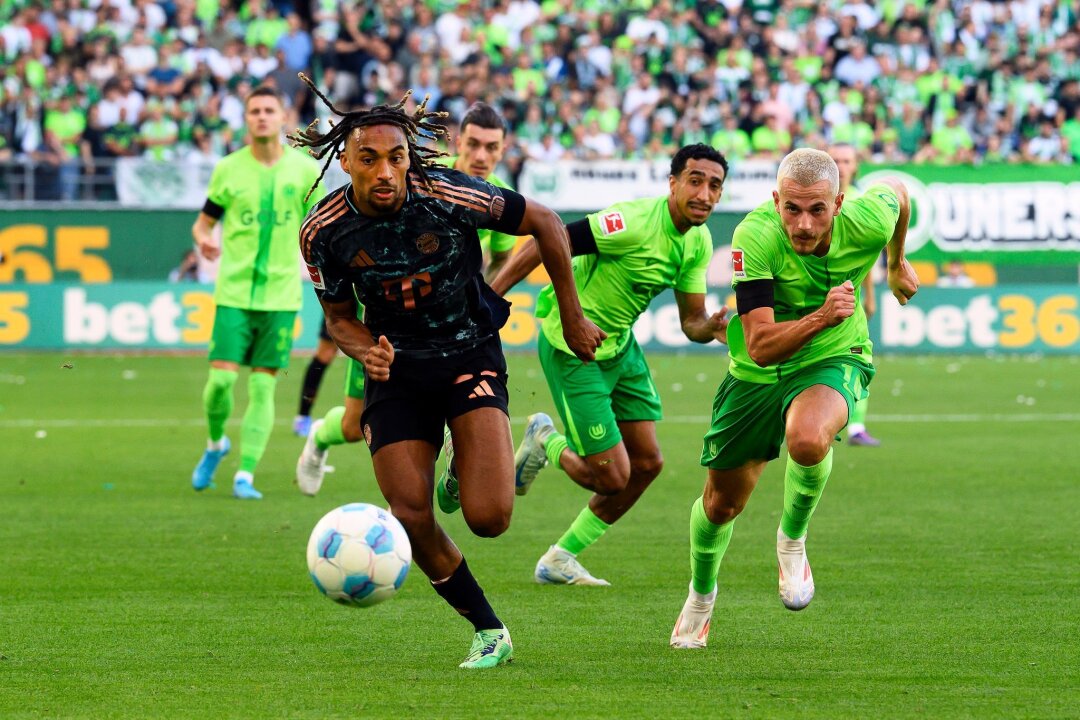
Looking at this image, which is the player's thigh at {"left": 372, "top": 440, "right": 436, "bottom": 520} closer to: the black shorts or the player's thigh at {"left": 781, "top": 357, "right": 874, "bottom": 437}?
the black shorts

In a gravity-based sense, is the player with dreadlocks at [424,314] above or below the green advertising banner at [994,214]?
above

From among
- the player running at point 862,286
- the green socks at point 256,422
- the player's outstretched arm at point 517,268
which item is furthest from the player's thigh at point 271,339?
the player running at point 862,286

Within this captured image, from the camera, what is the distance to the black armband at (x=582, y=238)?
8531mm

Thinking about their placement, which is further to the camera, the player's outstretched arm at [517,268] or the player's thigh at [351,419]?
the player's thigh at [351,419]

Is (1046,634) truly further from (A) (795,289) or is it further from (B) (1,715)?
(B) (1,715)

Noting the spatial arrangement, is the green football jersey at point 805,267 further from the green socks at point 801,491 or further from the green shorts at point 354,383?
the green shorts at point 354,383

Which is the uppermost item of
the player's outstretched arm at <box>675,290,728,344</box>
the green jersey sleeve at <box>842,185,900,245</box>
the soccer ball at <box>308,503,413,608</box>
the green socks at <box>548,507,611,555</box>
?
the green jersey sleeve at <box>842,185,900,245</box>

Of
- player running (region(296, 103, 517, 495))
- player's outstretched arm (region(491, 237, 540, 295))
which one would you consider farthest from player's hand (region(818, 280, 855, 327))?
player running (region(296, 103, 517, 495))

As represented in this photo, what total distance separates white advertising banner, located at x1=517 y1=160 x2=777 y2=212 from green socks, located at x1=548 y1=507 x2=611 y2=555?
1466cm

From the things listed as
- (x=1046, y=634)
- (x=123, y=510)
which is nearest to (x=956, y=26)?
(x=123, y=510)

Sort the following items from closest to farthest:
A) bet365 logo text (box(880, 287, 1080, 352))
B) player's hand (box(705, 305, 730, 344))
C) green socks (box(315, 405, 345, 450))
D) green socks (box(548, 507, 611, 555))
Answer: player's hand (box(705, 305, 730, 344)) → green socks (box(548, 507, 611, 555)) → green socks (box(315, 405, 345, 450)) → bet365 logo text (box(880, 287, 1080, 352))

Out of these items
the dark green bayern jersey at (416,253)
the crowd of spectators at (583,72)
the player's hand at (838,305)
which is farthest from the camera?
the crowd of spectators at (583,72)

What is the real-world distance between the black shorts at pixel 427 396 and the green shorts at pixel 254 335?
5.04m

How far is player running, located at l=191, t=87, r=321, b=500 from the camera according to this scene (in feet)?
37.0
